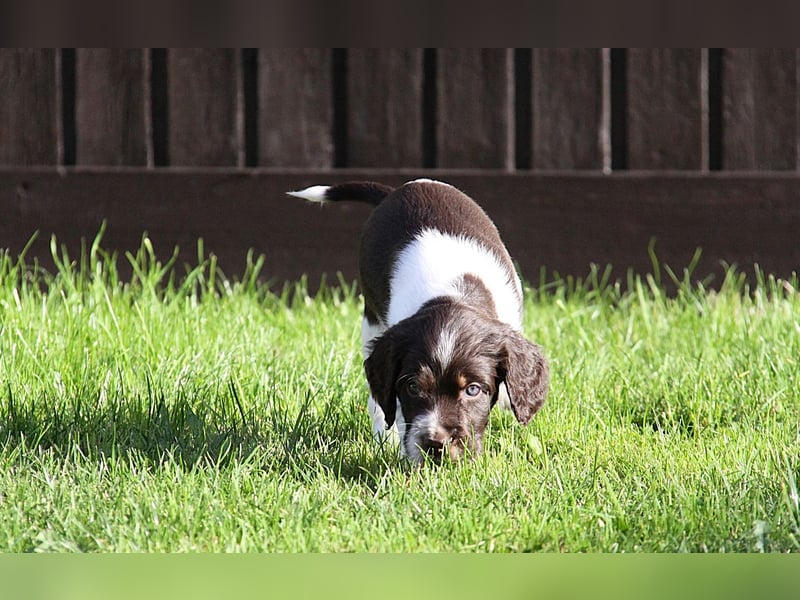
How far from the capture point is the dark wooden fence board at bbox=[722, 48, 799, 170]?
21.2ft

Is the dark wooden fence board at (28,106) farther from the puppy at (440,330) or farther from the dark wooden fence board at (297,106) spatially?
the puppy at (440,330)

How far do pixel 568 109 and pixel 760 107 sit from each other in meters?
1.06

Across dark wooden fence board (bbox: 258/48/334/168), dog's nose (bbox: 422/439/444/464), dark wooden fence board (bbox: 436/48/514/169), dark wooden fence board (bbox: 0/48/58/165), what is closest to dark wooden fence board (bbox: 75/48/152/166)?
dark wooden fence board (bbox: 0/48/58/165)

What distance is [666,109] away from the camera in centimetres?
648

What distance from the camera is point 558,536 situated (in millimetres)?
2992

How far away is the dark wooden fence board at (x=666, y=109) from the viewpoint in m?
6.45

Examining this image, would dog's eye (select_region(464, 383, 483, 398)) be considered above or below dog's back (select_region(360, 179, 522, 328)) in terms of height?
below

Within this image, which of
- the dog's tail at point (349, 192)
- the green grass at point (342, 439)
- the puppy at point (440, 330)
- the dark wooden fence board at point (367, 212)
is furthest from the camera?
the dark wooden fence board at point (367, 212)

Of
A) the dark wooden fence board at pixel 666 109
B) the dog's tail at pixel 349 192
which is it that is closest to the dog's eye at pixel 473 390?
the dog's tail at pixel 349 192

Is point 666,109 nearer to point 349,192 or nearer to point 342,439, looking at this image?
point 349,192

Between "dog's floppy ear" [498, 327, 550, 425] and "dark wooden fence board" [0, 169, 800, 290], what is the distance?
100 inches

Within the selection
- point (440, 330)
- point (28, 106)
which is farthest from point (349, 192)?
point (28, 106)

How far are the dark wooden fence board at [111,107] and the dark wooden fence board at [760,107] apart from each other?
3228 millimetres

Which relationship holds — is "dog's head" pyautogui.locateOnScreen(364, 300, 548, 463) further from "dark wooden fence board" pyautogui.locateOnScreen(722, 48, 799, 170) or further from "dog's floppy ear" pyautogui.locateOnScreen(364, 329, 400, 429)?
"dark wooden fence board" pyautogui.locateOnScreen(722, 48, 799, 170)
